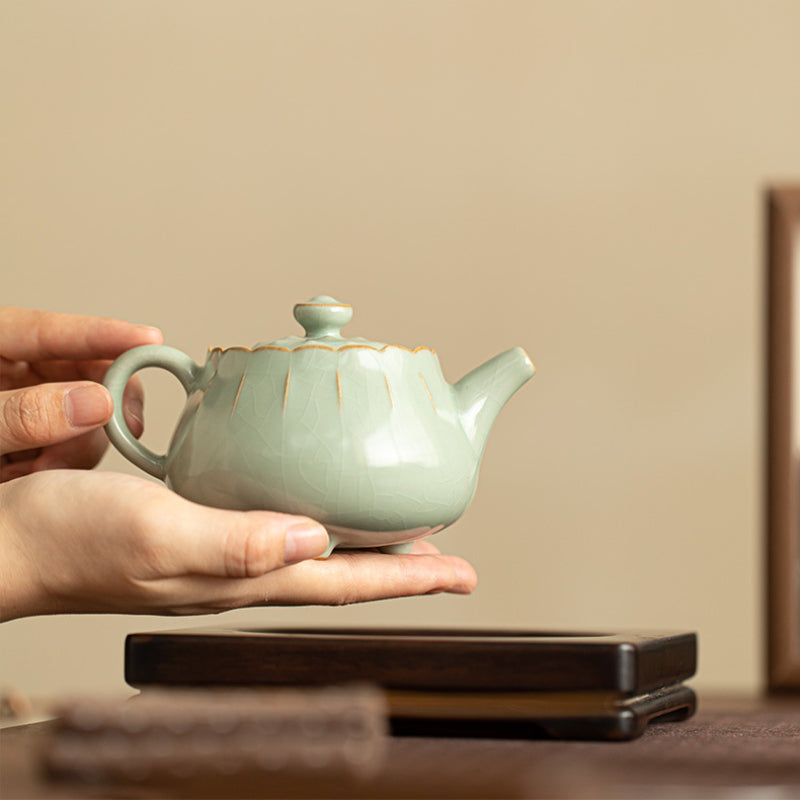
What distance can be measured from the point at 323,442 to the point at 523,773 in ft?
A: 0.73

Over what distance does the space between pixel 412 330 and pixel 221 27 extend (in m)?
0.54

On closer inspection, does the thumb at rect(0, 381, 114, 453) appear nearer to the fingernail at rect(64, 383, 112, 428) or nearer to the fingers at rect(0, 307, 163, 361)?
the fingernail at rect(64, 383, 112, 428)

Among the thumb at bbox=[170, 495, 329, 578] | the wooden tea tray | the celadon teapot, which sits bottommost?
the wooden tea tray

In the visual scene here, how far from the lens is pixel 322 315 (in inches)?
24.9

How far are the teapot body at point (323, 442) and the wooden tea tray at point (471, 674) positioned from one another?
0.26ft

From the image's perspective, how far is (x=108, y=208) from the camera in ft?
5.37

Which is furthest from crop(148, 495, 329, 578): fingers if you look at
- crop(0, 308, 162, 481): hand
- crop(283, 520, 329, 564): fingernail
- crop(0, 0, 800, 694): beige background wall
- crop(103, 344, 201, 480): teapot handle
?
crop(0, 0, 800, 694): beige background wall

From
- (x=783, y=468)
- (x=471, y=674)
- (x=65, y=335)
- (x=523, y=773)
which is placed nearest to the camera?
(x=523, y=773)

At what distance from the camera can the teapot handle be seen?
658 millimetres

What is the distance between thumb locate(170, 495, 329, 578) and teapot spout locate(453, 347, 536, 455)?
0.45 feet

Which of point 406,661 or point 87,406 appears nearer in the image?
point 406,661

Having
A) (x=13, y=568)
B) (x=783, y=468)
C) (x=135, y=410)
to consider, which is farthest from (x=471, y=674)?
(x=783, y=468)

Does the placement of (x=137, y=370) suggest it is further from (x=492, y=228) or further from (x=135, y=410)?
(x=492, y=228)

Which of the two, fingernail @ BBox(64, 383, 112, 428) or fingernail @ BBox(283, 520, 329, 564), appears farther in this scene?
fingernail @ BBox(64, 383, 112, 428)
